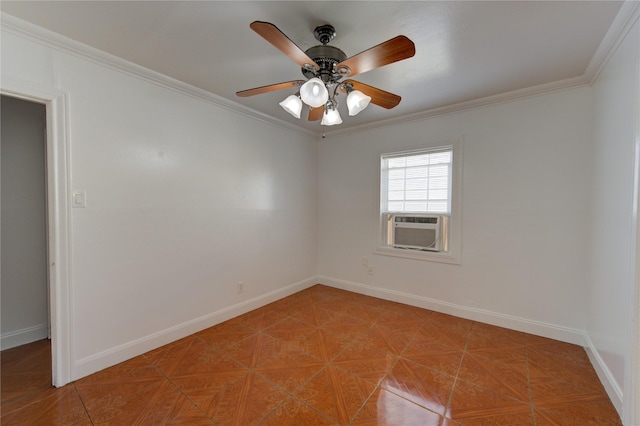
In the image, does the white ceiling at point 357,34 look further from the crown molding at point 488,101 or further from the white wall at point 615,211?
the white wall at point 615,211

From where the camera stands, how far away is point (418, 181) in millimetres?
3568

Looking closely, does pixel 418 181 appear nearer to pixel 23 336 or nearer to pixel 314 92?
pixel 314 92

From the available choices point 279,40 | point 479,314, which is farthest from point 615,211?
point 279,40

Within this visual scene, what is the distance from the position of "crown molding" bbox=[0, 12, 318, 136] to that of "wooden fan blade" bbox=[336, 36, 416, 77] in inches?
69.0

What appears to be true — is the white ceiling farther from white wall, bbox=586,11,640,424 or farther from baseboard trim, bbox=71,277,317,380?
baseboard trim, bbox=71,277,317,380

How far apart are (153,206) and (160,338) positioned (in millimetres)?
1243

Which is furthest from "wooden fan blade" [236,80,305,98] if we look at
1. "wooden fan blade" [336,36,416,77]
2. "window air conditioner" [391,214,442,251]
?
"window air conditioner" [391,214,442,251]

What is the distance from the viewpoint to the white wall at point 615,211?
166 cm

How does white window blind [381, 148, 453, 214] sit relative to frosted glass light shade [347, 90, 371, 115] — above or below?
Result: below

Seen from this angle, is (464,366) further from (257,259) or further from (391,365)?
(257,259)

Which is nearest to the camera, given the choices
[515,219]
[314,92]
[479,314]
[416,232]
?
[314,92]

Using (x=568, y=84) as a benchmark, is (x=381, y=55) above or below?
below

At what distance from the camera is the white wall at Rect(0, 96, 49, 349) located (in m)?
2.50

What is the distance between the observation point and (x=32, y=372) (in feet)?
6.97
